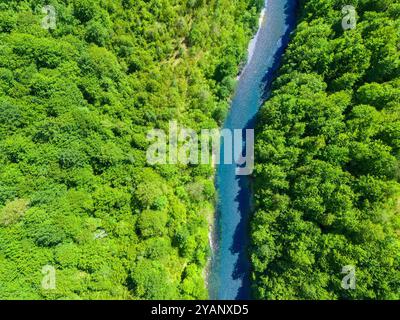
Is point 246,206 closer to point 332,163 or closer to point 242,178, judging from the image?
point 242,178

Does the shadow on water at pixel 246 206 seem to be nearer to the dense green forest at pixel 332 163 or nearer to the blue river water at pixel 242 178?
the blue river water at pixel 242 178

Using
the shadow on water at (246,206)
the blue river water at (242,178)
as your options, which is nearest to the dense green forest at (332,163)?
the shadow on water at (246,206)

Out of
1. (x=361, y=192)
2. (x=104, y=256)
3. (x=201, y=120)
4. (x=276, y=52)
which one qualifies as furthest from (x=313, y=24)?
(x=104, y=256)

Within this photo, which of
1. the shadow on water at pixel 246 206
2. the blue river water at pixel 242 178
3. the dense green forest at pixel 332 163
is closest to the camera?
the dense green forest at pixel 332 163

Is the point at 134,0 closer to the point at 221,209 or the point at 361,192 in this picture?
the point at 221,209

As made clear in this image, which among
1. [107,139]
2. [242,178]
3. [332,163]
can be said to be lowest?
[242,178]

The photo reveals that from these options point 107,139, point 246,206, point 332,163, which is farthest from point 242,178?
point 107,139

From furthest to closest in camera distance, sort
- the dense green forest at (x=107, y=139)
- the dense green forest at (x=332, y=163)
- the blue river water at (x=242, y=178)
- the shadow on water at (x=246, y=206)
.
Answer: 1. the blue river water at (x=242, y=178)
2. the shadow on water at (x=246, y=206)
3. the dense green forest at (x=107, y=139)
4. the dense green forest at (x=332, y=163)
